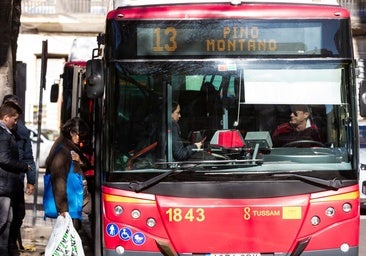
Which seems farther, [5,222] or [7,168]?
[5,222]

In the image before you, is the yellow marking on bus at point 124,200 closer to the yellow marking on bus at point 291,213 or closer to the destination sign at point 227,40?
the yellow marking on bus at point 291,213

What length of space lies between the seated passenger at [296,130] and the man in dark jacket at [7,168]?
2953 millimetres

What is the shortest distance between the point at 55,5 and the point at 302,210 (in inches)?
913

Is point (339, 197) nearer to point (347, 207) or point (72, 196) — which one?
point (347, 207)

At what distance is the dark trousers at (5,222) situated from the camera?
803 centimetres

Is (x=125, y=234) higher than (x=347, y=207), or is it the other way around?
(x=347, y=207)

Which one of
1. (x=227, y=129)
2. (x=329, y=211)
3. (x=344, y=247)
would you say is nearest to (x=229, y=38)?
(x=227, y=129)

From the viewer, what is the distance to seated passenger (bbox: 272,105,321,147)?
675cm

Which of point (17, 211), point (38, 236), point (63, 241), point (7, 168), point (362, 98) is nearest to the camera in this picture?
point (362, 98)

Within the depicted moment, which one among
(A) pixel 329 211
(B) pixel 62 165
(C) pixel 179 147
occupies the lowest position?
(A) pixel 329 211

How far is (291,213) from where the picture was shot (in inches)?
258

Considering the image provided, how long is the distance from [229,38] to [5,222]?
10.8ft

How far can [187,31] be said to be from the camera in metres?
6.79

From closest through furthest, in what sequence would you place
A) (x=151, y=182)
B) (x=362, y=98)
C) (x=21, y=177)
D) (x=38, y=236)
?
(x=151, y=182) < (x=362, y=98) < (x=21, y=177) < (x=38, y=236)
